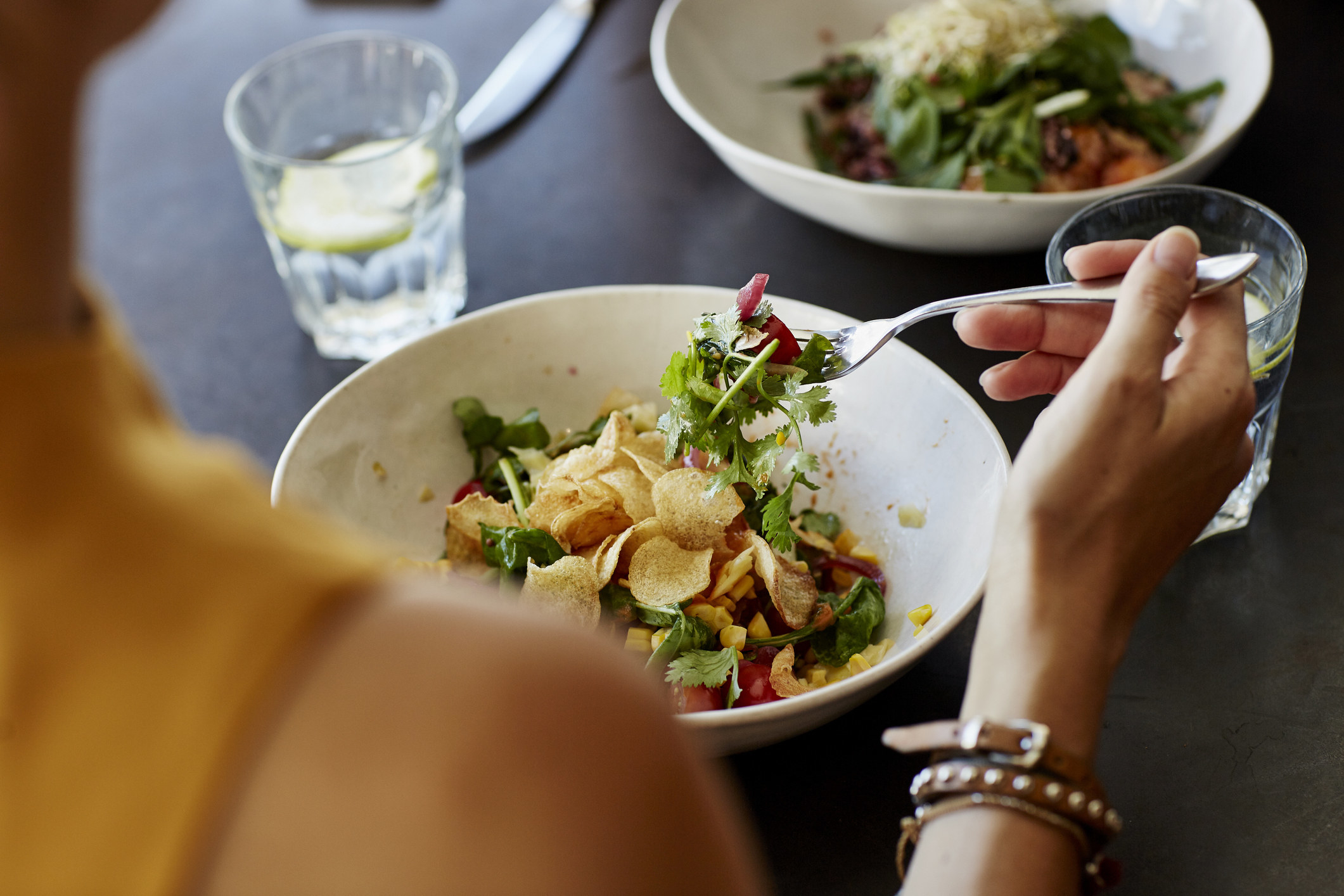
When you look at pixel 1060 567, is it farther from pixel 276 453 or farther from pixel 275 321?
pixel 275 321

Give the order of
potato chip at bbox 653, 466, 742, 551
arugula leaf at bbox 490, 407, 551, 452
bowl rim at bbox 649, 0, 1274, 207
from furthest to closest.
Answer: bowl rim at bbox 649, 0, 1274, 207
arugula leaf at bbox 490, 407, 551, 452
potato chip at bbox 653, 466, 742, 551

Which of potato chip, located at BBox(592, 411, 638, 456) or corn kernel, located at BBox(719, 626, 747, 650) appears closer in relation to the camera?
corn kernel, located at BBox(719, 626, 747, 650)

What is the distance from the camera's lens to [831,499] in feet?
3.94

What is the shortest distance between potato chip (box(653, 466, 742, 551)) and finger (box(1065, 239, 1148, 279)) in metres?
0.38

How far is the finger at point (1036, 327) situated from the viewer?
1026mm

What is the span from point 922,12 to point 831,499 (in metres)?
1.06

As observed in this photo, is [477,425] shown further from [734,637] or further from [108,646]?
[108,646]

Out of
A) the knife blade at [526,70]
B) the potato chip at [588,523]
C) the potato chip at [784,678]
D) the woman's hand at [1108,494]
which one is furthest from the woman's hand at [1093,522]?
the knife blade at [526,70]

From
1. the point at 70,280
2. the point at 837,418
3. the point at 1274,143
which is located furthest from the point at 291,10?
the point at 70,280

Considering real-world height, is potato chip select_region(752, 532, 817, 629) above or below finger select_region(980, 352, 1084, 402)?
below

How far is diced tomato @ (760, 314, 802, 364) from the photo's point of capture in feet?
3.37

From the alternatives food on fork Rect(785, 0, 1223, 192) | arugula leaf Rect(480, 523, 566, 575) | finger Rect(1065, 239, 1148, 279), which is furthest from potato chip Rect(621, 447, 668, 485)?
food on fork Rect(785, 0, 1223, 192)

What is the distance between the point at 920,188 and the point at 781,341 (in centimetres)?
80

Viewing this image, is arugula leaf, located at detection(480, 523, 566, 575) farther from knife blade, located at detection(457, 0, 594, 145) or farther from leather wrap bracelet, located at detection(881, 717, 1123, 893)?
knife blade, located at detection(457, 0, 594, 145)
